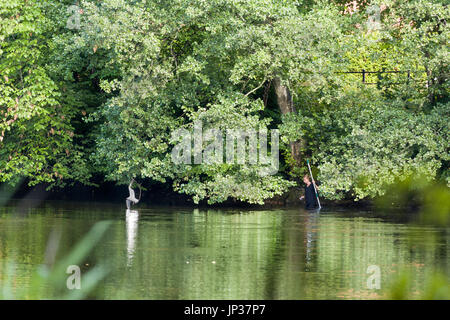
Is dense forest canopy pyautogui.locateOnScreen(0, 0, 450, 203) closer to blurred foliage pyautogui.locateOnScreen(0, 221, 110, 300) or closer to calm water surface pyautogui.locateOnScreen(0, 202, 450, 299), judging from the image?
calm water surface pyautogui.locateOnScreen(0, 202, 450, 299)

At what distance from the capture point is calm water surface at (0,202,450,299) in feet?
44.0

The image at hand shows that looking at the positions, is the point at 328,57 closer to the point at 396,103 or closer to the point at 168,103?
the point at 396,103

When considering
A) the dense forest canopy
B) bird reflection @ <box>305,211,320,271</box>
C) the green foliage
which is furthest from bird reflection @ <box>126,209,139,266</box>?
the green foliage

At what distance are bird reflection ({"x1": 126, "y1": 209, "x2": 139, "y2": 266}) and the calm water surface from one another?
2 cm

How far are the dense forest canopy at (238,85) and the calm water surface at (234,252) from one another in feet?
10.3

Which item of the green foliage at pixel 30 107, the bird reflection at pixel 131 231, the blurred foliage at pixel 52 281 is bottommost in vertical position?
the blurred foliage at pixel 52 281

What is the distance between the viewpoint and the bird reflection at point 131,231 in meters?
17.7

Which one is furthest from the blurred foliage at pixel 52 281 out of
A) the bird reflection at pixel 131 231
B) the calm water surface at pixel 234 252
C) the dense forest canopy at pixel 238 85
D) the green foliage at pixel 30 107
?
the green foliage at pixel 30 107

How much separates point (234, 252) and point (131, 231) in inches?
218

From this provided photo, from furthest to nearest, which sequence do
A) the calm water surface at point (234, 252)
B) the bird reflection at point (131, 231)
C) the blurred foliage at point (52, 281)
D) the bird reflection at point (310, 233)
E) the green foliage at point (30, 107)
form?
the green foliage at point (30, 107)
the bird reflection at point (131, 231)
the bird reflection at point (310, 233)
the calm water surface at point (234, 252)
the blurred foliage at point (52, 281)

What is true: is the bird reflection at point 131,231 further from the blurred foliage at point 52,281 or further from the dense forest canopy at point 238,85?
the dense forest canopy at point 238,85

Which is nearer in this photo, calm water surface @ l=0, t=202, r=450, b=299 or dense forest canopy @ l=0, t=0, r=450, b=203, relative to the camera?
calm water surface @ l=0, t=202, r=450, b=299

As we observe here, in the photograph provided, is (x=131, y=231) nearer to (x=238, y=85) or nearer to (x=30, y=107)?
(x=238, y=85)

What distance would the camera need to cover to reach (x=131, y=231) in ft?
76.6
